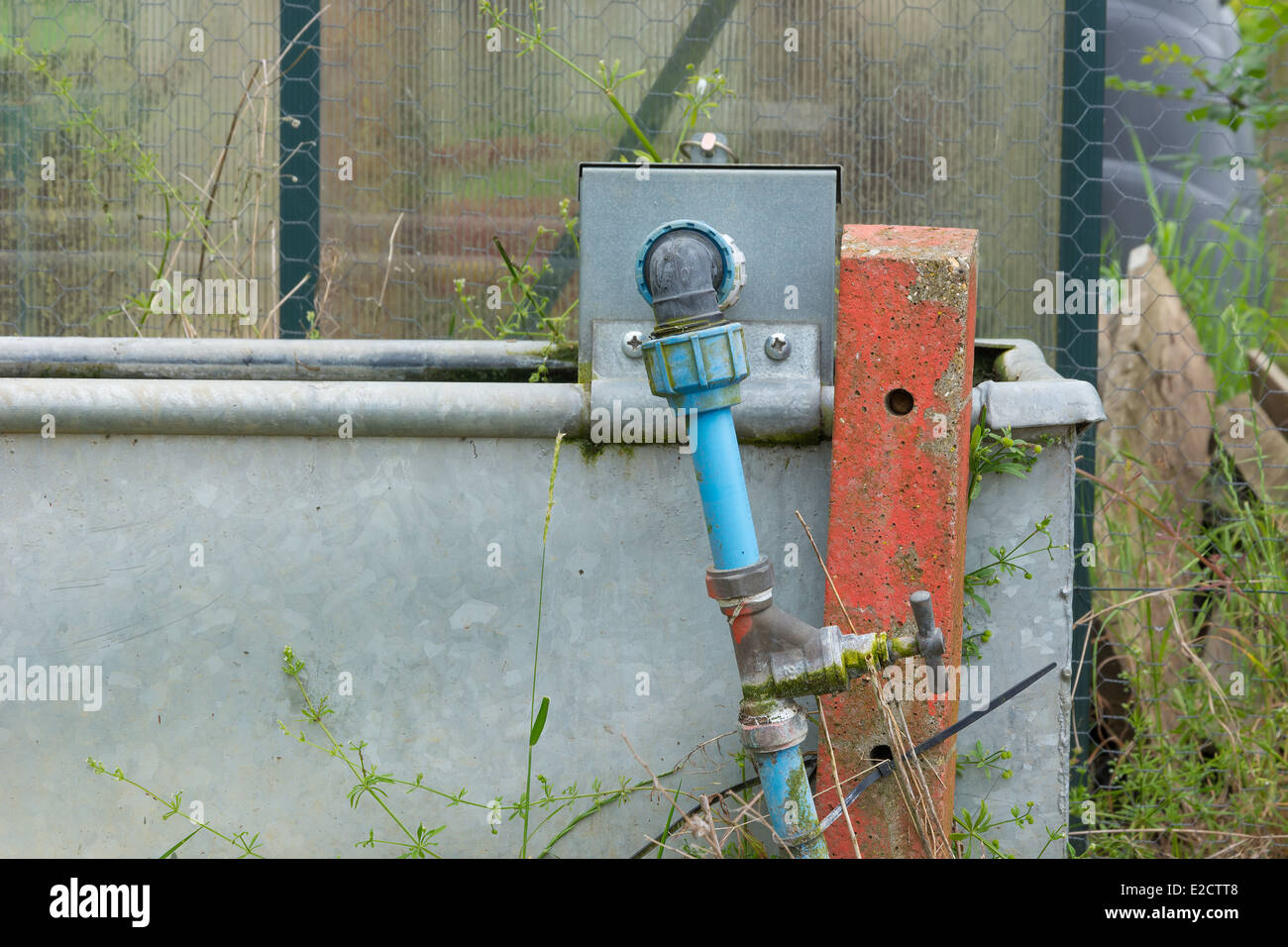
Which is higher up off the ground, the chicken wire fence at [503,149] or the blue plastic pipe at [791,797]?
the chicken wire fence at [503,149]

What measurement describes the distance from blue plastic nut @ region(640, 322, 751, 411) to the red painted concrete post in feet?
0.54

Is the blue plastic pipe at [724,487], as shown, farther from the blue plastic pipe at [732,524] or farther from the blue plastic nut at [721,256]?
the blue plastic nut at [721,256]

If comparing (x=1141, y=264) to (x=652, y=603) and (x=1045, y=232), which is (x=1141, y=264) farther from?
(x=652, y=603)

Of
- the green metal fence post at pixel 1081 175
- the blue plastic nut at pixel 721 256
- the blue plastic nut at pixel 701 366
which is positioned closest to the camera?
the blue plastic nut at pixel 701 366

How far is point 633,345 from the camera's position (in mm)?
1565

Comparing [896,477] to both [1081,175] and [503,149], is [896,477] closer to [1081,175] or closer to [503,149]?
[1081,175]

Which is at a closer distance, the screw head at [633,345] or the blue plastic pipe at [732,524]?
the blue plastic pipe at [732,524]

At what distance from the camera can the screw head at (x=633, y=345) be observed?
156cm

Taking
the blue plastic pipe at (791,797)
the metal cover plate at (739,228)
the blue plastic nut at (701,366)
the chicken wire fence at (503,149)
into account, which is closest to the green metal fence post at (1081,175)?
the chicken wire fence at (503,149)

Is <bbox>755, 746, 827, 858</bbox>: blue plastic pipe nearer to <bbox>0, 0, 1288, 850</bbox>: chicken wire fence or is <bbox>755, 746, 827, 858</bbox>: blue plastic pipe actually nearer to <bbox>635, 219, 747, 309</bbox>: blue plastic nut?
<bbox>635, 219, 747, 309</bbox>: blue plastic nut

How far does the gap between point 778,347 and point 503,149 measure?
1.79 meters

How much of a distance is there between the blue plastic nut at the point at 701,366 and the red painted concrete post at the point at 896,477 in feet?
0.54

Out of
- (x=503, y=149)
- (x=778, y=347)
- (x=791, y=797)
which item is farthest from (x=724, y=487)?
(x=503, y=149)

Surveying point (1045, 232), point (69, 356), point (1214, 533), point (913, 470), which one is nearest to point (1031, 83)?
point (1045, 232)
